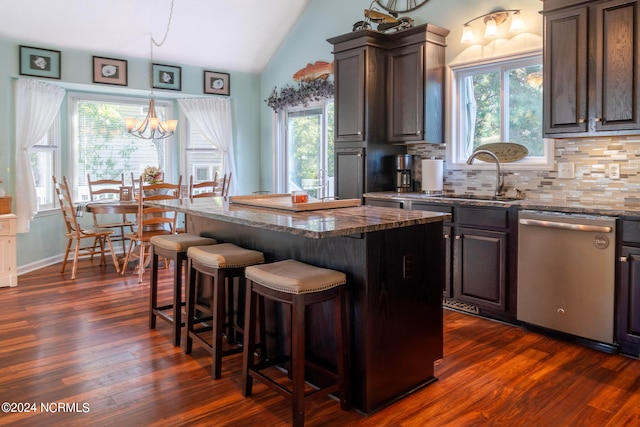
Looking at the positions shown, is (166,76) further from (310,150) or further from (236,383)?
(236,383)

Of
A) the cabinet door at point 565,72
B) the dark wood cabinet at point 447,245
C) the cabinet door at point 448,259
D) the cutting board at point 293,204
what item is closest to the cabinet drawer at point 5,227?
the cutting board at point 293,204

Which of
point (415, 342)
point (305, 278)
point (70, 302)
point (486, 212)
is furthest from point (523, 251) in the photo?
point (70, 302)

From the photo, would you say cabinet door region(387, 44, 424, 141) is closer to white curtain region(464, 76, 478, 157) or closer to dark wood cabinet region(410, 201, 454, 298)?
white curtain region(464, 76, 478, 157)

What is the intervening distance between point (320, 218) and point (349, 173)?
7.89ft

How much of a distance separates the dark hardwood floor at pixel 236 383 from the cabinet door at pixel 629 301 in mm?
128

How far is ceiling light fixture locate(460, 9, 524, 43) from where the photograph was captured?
4.03 m

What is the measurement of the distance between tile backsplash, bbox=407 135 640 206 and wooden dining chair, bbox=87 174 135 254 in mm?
4327

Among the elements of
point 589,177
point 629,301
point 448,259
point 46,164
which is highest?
point 46,164

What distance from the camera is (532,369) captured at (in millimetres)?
2863

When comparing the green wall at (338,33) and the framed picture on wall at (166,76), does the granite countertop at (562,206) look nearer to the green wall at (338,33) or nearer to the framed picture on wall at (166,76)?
the green wall at (338,33)

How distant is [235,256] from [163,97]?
4.68 m

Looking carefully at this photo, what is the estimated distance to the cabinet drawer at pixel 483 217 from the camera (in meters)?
3.59

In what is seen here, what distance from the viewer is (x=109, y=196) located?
670 cm

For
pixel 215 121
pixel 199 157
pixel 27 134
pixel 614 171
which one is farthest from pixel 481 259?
pixel 27 134
